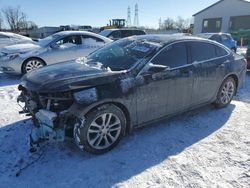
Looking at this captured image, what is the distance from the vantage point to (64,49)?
26.5ft

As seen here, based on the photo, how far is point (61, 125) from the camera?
123 inches

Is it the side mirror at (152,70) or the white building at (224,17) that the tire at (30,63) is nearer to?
the side mirror at (152,70)

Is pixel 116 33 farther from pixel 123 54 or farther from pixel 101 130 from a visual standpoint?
pixel 101 130

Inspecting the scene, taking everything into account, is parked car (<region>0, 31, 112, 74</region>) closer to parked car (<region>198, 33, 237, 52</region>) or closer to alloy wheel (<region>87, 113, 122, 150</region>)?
alloy wheel (<region>87, 113, 122, 150</region>)

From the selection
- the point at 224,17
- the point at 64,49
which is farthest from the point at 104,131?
the point at 224,17

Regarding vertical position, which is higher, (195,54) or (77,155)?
(195,54)

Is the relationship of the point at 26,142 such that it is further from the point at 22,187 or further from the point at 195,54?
the point at 195,54

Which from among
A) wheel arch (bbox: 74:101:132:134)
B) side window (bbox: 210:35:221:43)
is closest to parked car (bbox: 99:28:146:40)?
side window (bbox: 210:35:221:43)

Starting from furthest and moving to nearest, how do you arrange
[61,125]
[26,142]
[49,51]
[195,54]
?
1. [49,51]
2. [195,54]
3. [26,142]
4. [61,125]

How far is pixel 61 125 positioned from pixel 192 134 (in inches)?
83.3

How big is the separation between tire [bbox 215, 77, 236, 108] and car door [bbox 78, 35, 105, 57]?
4.96 meters

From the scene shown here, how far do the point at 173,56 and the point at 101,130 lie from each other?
5.59 ft

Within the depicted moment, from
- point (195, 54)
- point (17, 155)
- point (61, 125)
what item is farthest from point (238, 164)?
point (17, 155)

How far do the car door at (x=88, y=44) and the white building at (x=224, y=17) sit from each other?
96.3ft
